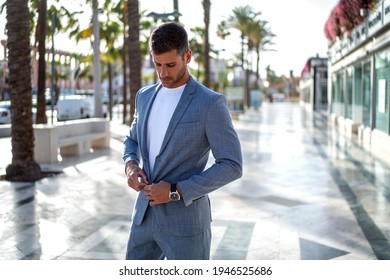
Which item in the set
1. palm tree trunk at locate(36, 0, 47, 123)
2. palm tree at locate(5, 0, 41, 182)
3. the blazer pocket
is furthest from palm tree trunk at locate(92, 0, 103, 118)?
the blazer pocket

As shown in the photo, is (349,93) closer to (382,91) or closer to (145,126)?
(382,91)

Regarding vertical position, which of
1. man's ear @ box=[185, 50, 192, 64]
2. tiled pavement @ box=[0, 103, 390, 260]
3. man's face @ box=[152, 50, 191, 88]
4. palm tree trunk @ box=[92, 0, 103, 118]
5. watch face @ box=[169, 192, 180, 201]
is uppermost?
palm tree trunk @ box=[92, 0, 103, 118]

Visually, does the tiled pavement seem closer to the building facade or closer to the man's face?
the man's face

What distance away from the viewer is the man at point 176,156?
2.23 meters

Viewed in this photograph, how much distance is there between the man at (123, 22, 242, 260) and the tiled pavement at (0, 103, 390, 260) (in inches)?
105

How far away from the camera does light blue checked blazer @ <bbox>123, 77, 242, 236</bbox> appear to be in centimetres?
223

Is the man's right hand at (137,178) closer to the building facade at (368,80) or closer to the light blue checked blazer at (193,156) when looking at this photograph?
the light blue checked blazer at (193,156)

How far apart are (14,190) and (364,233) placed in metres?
5.22

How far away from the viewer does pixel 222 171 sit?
7.25 ft

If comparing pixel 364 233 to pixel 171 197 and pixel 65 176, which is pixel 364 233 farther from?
pixel 65 176

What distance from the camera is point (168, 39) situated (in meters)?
2.21

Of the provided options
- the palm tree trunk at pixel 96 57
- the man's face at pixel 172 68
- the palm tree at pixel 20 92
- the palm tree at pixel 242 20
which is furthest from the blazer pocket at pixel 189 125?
the palm tree at pixel 242 20

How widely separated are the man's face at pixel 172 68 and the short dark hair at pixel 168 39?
0.02m

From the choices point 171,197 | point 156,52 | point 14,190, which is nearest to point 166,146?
point 171,197
